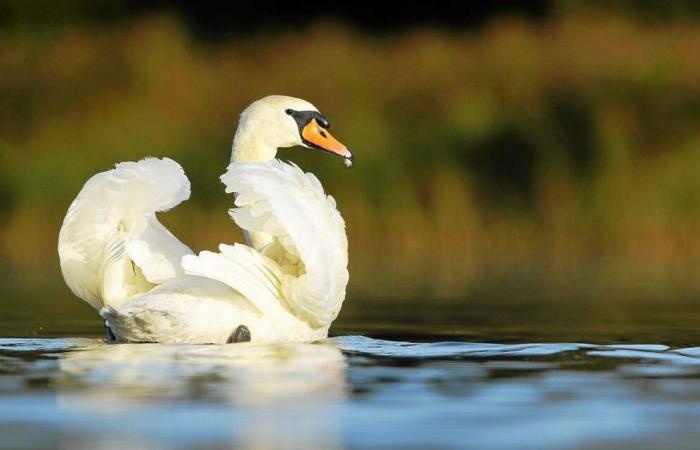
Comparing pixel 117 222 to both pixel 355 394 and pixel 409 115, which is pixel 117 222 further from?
pixel 409 115

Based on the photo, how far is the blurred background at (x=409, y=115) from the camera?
2231cm

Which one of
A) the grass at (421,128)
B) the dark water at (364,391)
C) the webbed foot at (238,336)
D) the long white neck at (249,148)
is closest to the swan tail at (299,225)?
the dark water at (364,391)

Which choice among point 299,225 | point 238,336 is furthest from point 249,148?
point 238,336

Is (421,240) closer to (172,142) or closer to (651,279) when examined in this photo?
(172,142)

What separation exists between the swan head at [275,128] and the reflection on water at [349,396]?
6.02 ft

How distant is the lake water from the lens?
22.4 feet

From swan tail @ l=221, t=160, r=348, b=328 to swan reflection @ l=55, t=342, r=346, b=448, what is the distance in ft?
0.99

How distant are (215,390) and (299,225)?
216 centimetres

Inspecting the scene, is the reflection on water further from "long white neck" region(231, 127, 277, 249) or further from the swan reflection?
"long white neck" region(231, 127, 277, 249)

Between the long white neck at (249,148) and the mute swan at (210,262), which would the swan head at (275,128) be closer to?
the long white neck at (249,148)

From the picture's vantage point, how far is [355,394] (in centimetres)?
793

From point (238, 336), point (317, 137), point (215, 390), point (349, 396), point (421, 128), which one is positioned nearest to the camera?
point (349, 396)

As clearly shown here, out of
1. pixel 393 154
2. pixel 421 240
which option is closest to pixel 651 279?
pixel 421 240

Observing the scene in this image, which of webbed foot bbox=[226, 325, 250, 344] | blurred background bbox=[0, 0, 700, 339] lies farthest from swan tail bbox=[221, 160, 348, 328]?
blurred background bbox=[0, 0, 700, 339]
